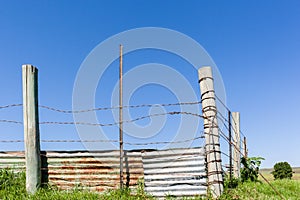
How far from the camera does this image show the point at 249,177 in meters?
8.94

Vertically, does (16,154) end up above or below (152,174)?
above

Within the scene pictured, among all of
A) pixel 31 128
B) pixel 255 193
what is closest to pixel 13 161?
pixel 31 128

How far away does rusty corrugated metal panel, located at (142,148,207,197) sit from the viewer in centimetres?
626

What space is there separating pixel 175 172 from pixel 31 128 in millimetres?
3010

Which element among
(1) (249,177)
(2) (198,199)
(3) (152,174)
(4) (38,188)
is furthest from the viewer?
(1) (249,177)

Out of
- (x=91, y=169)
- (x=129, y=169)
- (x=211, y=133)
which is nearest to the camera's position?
(x=211, y=133)

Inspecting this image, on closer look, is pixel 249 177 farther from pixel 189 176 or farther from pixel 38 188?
pixel 38 188

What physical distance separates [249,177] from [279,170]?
37.6 ft

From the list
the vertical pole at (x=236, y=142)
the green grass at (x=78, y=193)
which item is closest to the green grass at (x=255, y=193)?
the green grass at (x=78, y=193)

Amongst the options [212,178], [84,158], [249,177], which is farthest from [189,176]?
[249,177]

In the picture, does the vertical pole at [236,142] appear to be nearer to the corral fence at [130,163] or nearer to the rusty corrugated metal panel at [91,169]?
the corral fence at [130,163]

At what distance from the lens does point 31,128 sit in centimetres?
707

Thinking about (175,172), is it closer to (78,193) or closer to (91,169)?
(91,169)

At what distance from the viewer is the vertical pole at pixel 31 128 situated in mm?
6922
